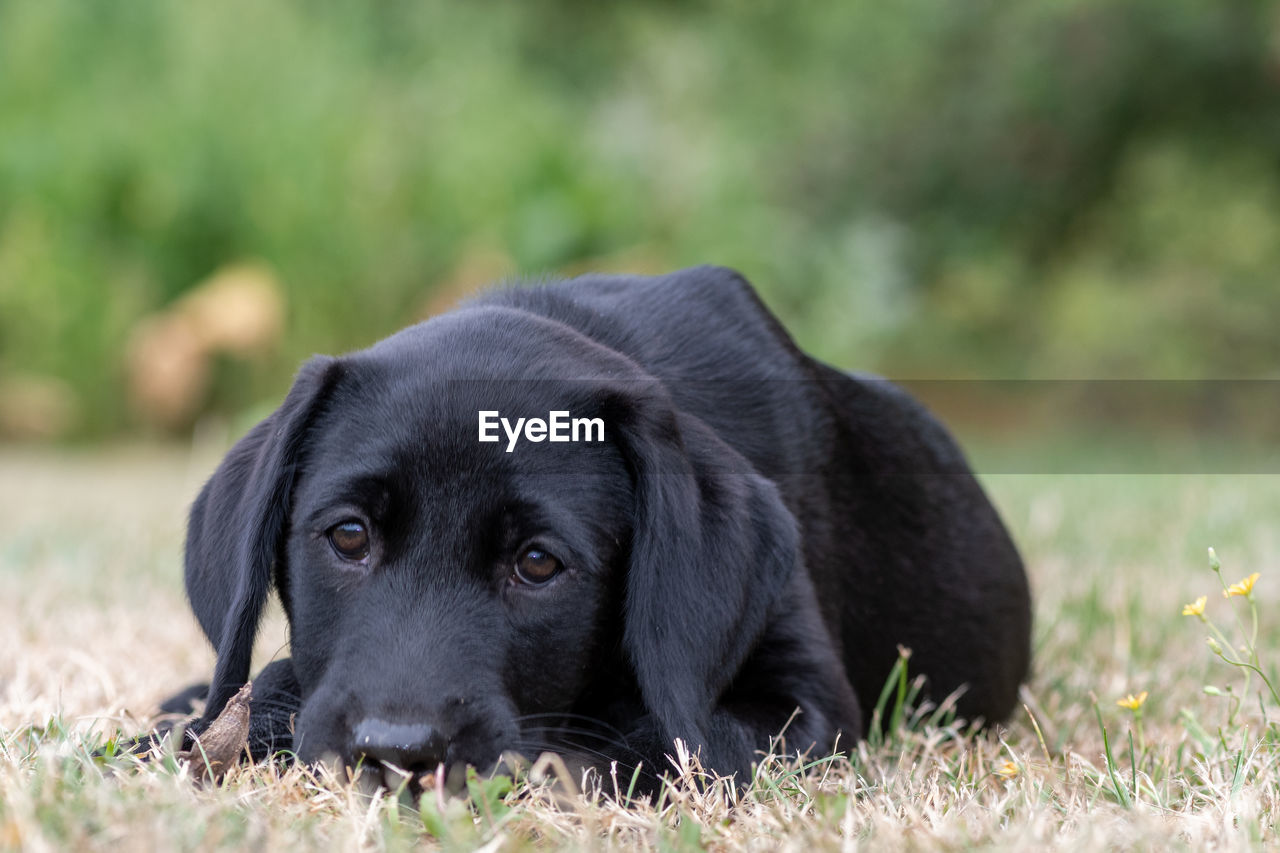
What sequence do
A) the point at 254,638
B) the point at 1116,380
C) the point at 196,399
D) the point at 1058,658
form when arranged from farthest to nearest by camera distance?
the point at 1116,380 < the point at 196,399 < the point at 1058,658 < the point at 254,638

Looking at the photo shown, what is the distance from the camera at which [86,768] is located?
2188mm

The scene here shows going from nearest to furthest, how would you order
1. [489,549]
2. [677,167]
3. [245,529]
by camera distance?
1. [489,549]
2. [245,529]
3. [677,167]

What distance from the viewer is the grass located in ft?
6.51

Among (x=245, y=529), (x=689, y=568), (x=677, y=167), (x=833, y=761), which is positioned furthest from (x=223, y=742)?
(x=677, y=167)

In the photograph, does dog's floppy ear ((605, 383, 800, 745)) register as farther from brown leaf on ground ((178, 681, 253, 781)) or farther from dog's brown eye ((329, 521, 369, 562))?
brown leaf on ground ((178, 681, 253, 781))

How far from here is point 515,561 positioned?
98.3 inches

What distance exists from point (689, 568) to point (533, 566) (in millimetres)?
278

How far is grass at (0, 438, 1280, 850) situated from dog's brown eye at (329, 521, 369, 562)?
393 millimetres

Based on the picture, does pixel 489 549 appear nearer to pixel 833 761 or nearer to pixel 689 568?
pixel 689 568

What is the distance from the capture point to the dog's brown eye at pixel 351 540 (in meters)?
2.53

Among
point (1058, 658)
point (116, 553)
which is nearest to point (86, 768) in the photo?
point (1058, 658)

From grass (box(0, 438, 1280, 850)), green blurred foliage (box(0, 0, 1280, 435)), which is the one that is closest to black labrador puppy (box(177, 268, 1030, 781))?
grass (box(0, 438, 1280, 850))

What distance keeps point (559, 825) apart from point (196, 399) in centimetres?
968

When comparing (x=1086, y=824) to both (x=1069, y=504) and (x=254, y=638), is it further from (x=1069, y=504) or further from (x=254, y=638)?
(x=1069, y=504)
